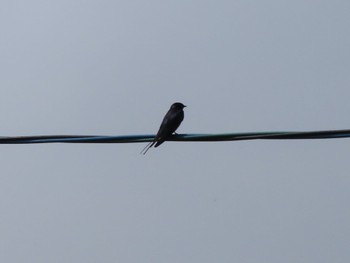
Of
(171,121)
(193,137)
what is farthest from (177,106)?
(193,137)

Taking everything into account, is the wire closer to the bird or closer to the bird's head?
the bird

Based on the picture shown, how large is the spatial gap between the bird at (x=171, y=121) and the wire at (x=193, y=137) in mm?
1775

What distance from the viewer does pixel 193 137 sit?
29.0 ft

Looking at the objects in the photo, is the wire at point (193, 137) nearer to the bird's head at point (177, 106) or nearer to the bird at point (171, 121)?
the bird at point (171, 121)

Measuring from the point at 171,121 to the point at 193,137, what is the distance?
4229 mm

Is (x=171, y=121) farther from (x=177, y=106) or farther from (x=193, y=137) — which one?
(x=193, y=137)

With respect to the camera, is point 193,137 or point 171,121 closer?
point 193,137

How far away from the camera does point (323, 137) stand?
830cm

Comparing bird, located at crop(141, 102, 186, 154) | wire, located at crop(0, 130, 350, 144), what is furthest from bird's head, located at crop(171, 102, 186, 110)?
wire, located at crop(0, 130, 350, 144)

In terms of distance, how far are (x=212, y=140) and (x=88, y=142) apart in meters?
1.18

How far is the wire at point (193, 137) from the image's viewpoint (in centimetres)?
830

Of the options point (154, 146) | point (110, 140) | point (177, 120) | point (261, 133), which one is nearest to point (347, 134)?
point (261, 133)

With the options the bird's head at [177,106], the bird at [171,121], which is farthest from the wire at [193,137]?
the bird's head at [177,106]

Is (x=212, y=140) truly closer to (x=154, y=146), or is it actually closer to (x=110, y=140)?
(x=110, y=140)
